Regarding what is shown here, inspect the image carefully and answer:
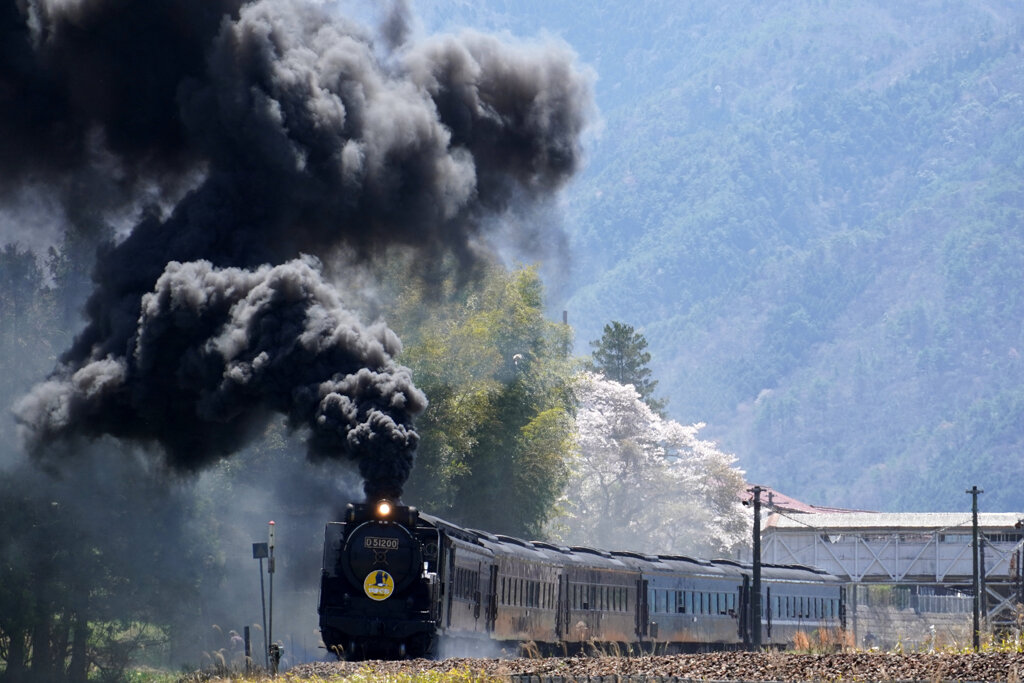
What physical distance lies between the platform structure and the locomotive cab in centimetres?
4424

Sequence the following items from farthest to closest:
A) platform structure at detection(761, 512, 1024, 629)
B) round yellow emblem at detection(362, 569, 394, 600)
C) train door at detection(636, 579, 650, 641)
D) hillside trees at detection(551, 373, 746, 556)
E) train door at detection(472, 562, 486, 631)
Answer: hillside trees at detection(551, 373, 746, 556)
platform structure at detection(761, 512, 1024, 629)
train door at detection(636, 579, 650, 641)
train door at detection(472, 562, 486, 631)
round yellow emblem at detection(362, 569, 394, 600)

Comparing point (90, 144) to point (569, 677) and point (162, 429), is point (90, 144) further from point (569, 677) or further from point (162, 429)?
point (569, 677)

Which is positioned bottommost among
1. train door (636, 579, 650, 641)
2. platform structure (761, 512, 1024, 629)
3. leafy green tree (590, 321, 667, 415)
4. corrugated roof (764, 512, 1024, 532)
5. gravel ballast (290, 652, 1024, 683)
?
gravel ballast (290, 652, 1024, 683)

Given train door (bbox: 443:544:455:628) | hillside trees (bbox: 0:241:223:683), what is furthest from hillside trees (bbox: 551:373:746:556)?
train door (bbox: 443:544:455:628)

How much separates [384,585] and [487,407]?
A: 91.2 ft

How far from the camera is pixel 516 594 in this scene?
1133 inches

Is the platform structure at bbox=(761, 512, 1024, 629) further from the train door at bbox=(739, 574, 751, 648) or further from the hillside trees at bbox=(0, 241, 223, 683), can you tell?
the hillside trees at bbox=(0, 241, 223, 683)

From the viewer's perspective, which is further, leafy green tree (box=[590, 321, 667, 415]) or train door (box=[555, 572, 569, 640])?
leafy green tree (box=[590, 321, 667, 415])

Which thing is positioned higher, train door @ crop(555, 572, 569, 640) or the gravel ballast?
train door @ crop(555, 572, 569, 640)

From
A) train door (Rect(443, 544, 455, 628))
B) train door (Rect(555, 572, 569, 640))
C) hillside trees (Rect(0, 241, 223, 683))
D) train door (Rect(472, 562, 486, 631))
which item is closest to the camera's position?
train door (Rect(443, 544, 455, 628))

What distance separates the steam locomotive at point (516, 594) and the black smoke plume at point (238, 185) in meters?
1.20

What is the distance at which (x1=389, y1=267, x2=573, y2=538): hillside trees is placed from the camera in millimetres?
48500

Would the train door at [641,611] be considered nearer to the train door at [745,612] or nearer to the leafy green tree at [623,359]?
the train door at [745,612]

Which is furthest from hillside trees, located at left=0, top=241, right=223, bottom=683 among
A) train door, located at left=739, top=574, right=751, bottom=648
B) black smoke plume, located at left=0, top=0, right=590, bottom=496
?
train door, located at left=739, top=574, right=751, bottom=648
